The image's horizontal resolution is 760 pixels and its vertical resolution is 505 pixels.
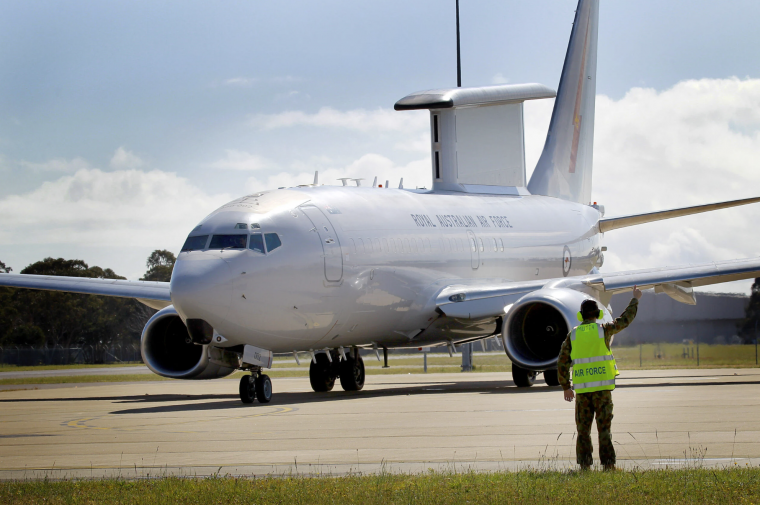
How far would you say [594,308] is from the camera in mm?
10219

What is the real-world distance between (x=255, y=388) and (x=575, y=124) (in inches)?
767

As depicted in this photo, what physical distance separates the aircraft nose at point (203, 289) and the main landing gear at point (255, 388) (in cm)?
166

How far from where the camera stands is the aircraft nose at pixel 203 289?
58.4 ft

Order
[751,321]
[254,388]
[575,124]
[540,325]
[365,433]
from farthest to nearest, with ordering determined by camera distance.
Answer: [751,321] < [575,124] < [540,325] < [254,388] < [365,433]

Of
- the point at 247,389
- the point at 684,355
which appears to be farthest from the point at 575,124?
the point at 247,389

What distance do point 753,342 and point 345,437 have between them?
32.3 metres

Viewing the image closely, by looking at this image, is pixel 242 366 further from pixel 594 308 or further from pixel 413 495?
pixel 413 495

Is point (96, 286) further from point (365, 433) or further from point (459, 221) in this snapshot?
point (365, 433)

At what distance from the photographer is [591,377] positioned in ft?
32.6

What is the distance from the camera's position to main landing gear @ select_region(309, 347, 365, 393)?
2331 cm

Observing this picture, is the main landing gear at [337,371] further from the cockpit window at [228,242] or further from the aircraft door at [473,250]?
the cockpit window at [228,242]

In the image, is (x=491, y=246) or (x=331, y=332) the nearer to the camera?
(x=331, y=332)

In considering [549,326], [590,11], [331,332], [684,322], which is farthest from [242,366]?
[684,322]

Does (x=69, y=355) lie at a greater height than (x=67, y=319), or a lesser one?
lesser
